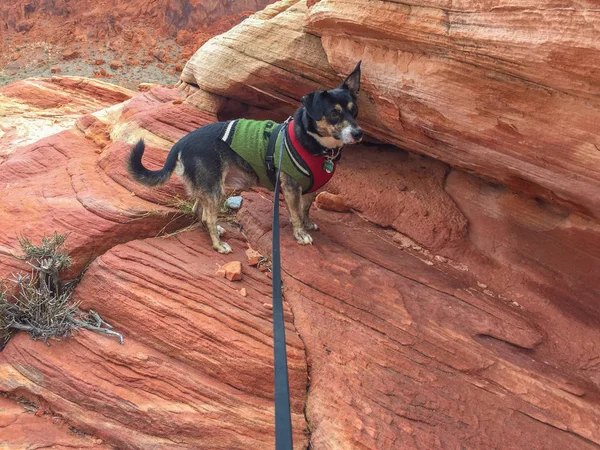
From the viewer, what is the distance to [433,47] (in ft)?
14.5

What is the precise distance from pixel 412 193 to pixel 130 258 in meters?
3.70

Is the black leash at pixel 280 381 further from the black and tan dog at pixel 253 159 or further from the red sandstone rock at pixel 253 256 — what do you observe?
the black and tan dog at pixel 253 159

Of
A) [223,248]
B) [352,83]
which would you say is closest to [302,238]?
[223,248]

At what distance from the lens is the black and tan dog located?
4.94 metres

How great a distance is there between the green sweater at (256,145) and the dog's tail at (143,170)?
677 mm

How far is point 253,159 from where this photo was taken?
522cm

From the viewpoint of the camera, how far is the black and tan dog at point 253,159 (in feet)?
16.2

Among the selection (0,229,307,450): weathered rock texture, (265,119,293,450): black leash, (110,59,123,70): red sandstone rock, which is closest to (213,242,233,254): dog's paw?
(0,229,307,450): weathered rock texture

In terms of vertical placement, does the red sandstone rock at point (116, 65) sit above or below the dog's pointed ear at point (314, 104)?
below

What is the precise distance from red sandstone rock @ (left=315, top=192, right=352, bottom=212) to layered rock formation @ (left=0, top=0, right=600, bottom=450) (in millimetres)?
129

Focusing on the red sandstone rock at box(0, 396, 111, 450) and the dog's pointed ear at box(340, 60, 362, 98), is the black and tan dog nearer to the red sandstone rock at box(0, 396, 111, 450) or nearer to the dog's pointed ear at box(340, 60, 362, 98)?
the dog's pointed ear at box(340, 60, 362, 98)

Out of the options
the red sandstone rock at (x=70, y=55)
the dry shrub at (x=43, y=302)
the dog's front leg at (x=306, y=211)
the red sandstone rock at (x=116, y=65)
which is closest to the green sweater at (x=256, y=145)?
the dog's front leg at (x=306, y=211)

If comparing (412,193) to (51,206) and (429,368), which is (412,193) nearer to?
(429,368)

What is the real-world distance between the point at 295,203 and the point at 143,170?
68.3 inches
